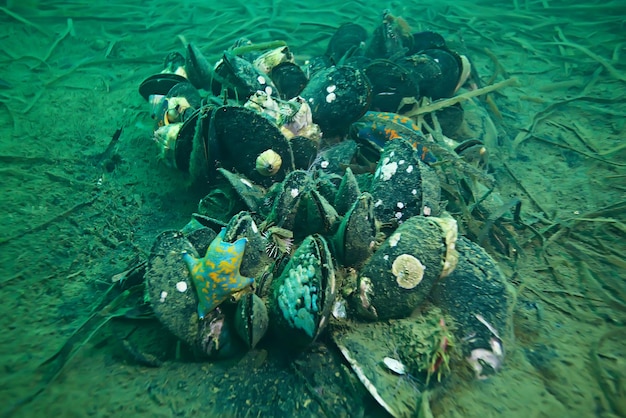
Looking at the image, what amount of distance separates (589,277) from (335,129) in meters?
2.81

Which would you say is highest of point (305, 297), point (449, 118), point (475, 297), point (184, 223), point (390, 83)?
point (390, 83)

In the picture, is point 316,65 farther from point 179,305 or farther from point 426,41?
point 179,305

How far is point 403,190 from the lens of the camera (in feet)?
8.89

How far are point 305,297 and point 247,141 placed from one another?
175cm

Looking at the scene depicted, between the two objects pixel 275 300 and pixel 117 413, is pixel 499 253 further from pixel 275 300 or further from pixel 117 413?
pixel 117 413

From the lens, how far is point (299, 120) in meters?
3.47

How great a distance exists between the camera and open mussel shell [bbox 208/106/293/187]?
9.83 feet

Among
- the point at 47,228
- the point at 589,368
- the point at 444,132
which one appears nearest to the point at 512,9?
the point at 444,132

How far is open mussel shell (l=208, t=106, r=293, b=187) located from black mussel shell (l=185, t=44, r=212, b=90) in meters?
1.94

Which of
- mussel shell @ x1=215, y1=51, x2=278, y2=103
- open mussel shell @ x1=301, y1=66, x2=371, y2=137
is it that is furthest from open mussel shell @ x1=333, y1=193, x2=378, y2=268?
mussel shell @ x1=215, y1=51, x2=278, y2=103

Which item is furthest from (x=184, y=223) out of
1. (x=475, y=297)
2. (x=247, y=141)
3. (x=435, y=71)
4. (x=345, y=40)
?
(x=345, y=40)

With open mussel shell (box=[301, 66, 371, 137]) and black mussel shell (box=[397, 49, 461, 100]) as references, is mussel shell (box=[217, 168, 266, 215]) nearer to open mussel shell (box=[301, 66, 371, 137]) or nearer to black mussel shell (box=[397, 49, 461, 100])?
open mussel shell (box=[301, 66, 371, 137])

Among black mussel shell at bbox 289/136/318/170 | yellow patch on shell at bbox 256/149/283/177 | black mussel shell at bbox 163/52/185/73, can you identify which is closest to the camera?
yellow patch on shell at bbox 256/149/283/177

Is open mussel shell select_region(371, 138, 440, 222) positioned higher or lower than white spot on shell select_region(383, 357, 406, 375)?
higher
